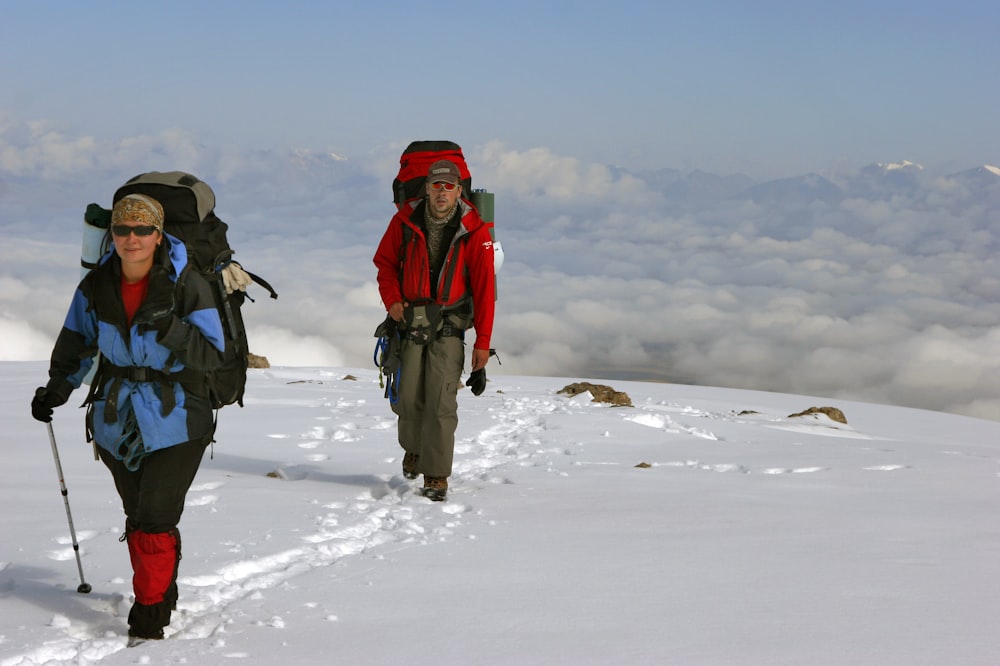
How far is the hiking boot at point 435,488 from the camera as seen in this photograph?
6.66 m

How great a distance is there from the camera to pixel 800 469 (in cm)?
835

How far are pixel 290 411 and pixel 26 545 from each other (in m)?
6.01

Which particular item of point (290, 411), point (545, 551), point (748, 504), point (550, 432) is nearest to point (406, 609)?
point (545, 551)

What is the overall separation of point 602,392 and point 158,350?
10.7 m

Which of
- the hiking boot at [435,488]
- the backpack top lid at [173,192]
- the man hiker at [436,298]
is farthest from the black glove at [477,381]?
the backpack top lid at [173,192]

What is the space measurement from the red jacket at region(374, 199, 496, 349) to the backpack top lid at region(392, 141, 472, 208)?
26 cm

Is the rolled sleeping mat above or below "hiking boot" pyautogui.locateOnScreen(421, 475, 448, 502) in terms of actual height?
above

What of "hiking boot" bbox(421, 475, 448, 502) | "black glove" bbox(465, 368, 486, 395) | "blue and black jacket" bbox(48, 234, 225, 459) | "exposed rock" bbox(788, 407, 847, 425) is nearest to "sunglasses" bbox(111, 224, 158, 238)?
"blue and black jacket" bbox(48, 234, 225, 459)

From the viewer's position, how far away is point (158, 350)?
3.77m

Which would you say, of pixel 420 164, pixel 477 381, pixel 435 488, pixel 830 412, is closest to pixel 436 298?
pixel 477 381

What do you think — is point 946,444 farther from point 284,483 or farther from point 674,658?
point 674,658

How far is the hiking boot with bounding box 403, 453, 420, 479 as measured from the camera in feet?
23.9

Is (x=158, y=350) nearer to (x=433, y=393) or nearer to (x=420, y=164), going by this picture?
(x=433, y=393)

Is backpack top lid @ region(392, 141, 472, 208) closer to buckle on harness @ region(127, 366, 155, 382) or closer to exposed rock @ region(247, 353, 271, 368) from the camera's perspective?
buckle on harness @ region(127, 366, 155, 382)
